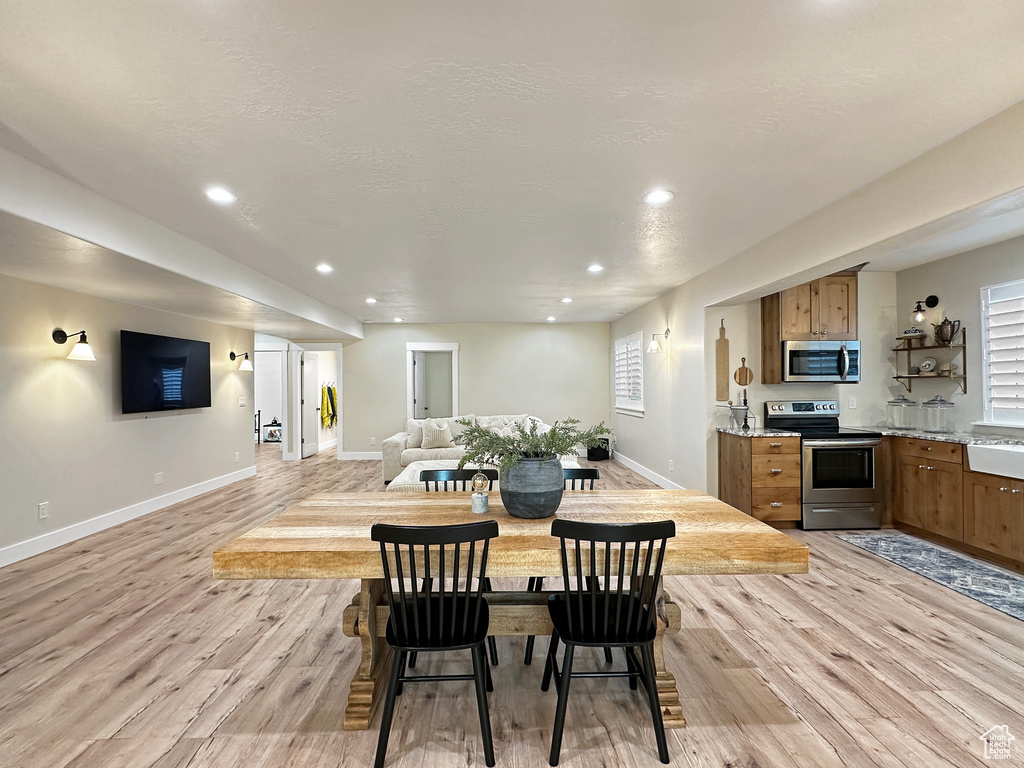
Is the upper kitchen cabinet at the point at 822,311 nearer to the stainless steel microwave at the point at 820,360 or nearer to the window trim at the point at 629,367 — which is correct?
the stainless steel microwave at the point at 820,360

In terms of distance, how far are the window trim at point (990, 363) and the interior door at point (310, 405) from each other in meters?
9.24

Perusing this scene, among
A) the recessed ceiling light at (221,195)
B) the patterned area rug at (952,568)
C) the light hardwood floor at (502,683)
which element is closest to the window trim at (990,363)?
the patterned area rug at (952,568)

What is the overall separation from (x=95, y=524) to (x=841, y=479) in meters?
6.75

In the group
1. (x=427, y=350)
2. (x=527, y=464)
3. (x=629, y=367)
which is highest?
(x=427, y=350)

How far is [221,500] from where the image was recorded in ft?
19.9

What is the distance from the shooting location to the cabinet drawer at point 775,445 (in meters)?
4.63

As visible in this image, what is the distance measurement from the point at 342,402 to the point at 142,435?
3976 mm

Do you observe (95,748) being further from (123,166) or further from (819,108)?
(819,108)

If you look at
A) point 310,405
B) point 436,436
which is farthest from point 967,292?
point 310,405

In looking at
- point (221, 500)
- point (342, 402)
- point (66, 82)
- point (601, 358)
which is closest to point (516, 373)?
point (601, 358)

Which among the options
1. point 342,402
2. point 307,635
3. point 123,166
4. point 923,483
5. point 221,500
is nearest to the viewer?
point 123,166

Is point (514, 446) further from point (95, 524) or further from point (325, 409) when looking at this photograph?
point (325, 409)

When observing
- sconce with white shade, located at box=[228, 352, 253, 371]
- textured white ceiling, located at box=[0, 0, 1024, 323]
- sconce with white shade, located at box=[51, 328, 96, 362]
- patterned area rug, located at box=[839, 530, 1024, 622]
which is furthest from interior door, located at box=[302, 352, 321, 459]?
patterned area rug, located at box=[839, 530, 1024, 622]

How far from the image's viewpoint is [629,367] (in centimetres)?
821
